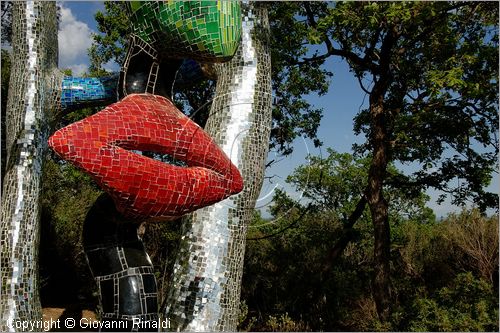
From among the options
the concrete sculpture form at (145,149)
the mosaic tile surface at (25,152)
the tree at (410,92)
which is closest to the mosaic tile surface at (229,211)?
the concrete sculpture form at (145,149)

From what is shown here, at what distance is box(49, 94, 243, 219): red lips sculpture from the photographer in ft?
7.84

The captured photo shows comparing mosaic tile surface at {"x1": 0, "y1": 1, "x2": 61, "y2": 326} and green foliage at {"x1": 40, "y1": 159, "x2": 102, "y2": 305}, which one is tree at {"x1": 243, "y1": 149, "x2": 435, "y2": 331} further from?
mosaic tile surface at {"x1": 0, "y1": 1, "x2": 61, "y2": 326}

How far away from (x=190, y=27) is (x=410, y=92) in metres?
7.54

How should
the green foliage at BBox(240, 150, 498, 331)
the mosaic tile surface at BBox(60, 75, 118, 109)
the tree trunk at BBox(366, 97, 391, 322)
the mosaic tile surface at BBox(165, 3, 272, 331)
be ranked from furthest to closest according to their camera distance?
the green foliage at BBox(240, 150, 498, 331), the tree trunk at BBox(366, 97, 391, 322), the mosaic tile surface at BBox(60, 75, 118, 109), the mosaic tile surface at BBox(165, 3, 272, 331)

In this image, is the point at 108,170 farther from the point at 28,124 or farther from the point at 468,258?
the point at 468,258

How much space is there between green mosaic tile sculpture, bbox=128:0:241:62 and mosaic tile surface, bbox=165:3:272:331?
83 cm

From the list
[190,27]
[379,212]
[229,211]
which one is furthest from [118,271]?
[379,212]

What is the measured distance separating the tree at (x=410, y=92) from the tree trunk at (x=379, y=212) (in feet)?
0.05

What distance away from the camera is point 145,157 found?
2.50 metres

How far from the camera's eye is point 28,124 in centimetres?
407

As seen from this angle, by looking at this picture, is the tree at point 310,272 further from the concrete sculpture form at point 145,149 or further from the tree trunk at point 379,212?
the concrete sculpture form at point 145,149

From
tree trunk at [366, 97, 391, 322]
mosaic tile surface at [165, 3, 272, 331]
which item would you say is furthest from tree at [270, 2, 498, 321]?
mosaic tile surface at [165, 3, 272, 331]

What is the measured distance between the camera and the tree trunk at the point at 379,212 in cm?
845

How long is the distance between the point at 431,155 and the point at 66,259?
7278 millimetres
